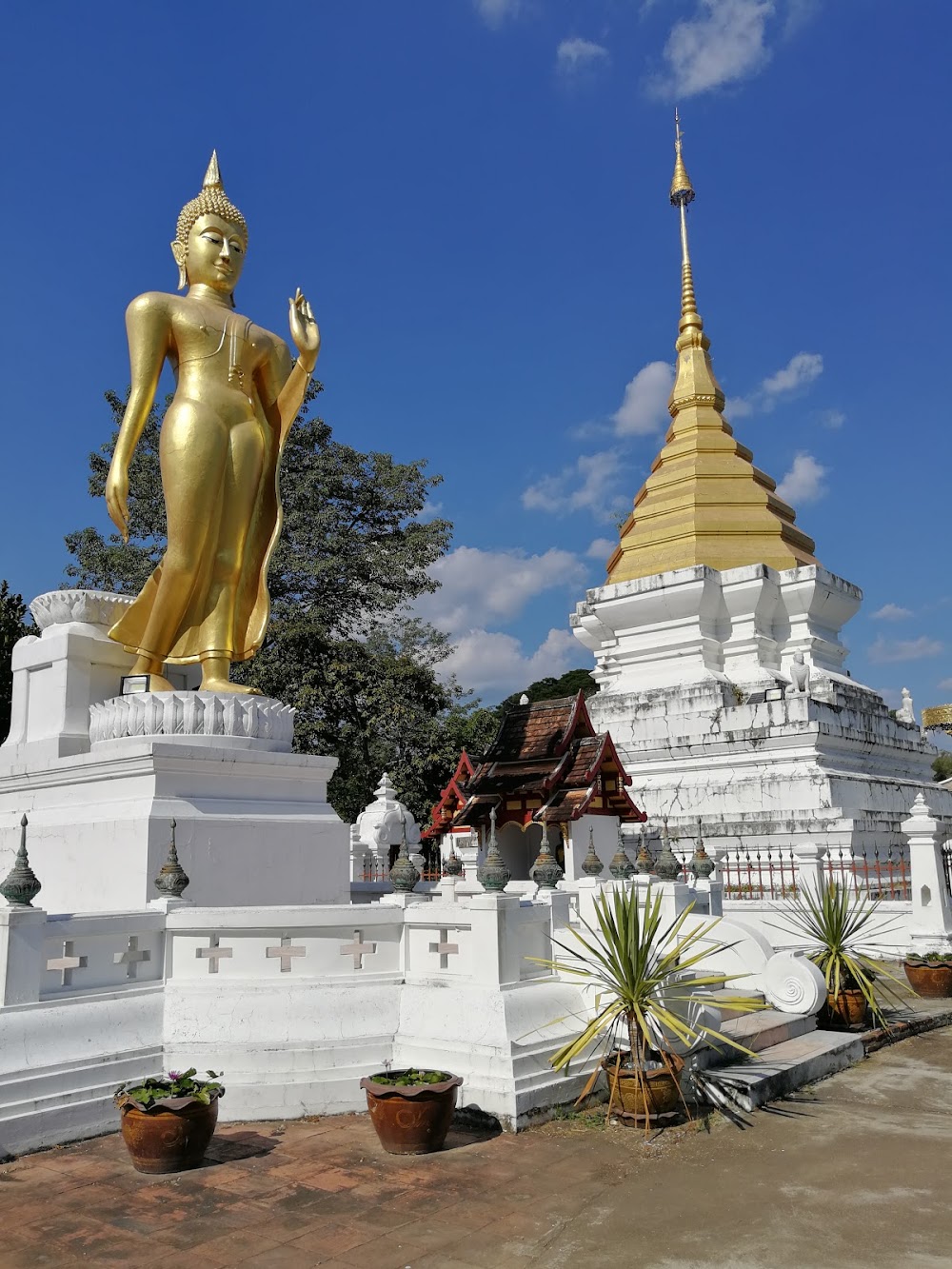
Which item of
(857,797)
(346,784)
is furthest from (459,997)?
(346,784)

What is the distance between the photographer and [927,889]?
13.6 m

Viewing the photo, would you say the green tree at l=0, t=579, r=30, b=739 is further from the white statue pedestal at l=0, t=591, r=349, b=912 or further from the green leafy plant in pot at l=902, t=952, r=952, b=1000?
the green leafy plant in pot at l=902, t=952, r=952, b=1000

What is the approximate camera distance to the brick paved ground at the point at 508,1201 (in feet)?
14.8

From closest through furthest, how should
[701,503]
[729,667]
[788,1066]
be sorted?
[788,1066], [729,667], [701,503]

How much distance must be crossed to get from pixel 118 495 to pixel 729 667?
15.2 meters

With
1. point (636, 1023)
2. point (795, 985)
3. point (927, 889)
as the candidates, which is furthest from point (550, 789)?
point (636, 1023)

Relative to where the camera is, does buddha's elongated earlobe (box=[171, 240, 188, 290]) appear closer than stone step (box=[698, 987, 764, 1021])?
No

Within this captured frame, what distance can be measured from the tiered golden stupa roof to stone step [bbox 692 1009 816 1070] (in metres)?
15.1

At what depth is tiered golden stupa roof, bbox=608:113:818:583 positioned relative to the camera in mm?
23422

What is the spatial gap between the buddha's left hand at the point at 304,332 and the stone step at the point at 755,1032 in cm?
747

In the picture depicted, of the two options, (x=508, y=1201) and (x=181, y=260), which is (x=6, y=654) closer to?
(x=181, y=260)

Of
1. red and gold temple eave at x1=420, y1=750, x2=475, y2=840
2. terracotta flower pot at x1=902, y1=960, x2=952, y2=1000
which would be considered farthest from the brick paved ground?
red and gold temple eave at x1=420, y1=750, x2=475, y2=840

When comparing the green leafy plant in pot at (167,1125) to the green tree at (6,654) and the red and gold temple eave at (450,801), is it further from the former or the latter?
the green tree at (6,654)

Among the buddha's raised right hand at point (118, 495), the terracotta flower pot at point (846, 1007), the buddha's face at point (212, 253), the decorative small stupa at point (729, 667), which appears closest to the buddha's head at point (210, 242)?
the buddha's face at point (212, 253)
